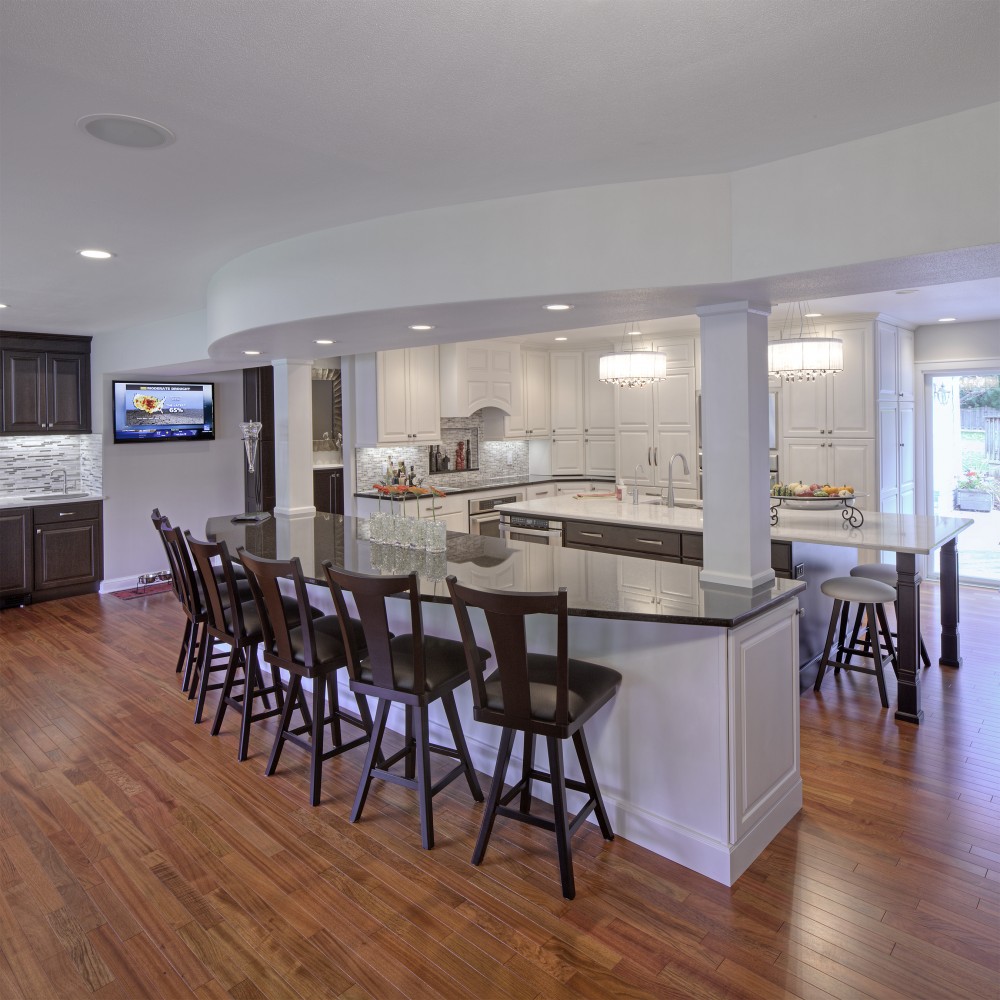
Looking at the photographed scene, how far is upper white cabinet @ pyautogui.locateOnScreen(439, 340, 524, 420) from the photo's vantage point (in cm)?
697

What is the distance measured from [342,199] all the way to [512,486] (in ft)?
15.8

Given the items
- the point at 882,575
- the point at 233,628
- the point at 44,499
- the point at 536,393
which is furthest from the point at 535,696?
the point at 44,499

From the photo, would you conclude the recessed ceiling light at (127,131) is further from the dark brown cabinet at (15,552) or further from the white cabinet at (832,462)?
the white cabinet at (832,462)

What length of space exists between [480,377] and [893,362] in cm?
389

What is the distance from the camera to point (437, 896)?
2.39 m

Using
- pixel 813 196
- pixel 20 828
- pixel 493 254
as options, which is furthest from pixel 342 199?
pixel 20 828

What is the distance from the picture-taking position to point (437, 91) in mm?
1816

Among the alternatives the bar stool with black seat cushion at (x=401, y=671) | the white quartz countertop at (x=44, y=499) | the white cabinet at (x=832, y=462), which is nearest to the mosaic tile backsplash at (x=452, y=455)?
the white quartz countertop at (x=44, y=499)

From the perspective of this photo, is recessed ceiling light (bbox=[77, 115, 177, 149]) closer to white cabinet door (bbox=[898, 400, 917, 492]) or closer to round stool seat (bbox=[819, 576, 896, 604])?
round stool seat (bbox=[819, 576, 896, 604])

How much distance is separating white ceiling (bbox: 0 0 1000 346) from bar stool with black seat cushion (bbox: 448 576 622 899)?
1349mm

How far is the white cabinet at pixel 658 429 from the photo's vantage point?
286 inches

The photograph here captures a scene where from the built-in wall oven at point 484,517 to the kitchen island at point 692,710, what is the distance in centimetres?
377

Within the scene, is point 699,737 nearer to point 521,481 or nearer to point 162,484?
point 521,481

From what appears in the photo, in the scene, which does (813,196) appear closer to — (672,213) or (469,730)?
(672,213)
